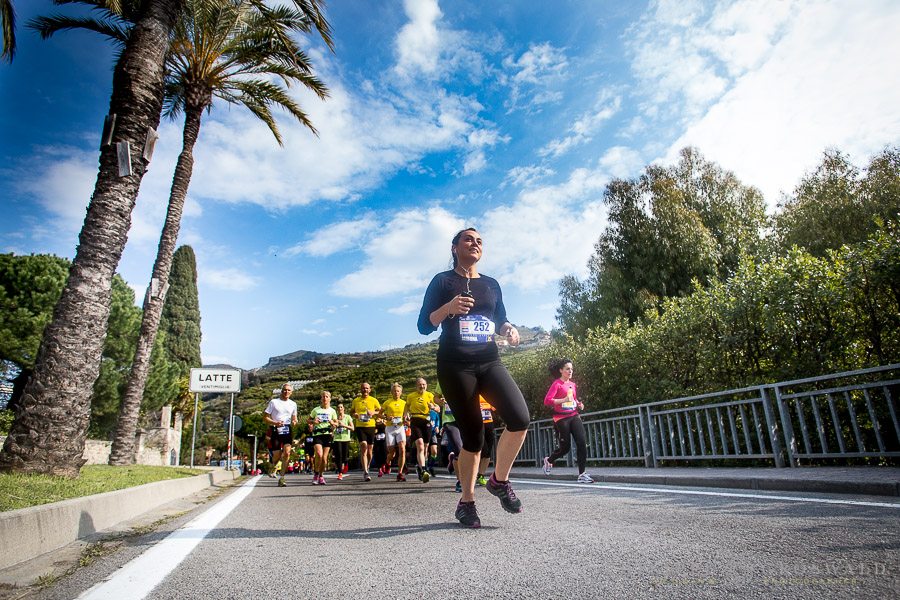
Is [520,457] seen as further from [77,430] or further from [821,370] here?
[77,430]

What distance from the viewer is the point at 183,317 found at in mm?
54656

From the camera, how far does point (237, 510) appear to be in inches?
240

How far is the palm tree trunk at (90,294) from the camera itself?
Result: 603 centimetres

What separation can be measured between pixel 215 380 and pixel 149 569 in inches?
566

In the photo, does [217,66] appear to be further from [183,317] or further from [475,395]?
[183,317]

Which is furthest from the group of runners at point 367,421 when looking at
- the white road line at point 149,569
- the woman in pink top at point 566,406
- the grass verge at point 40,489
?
the white road line at point 149,569

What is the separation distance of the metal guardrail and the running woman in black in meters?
4.78

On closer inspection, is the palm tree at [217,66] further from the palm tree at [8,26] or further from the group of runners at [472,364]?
the group of runners at [472,364]

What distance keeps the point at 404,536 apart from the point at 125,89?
7464 millimetres

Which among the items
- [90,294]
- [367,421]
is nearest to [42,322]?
[367,421]

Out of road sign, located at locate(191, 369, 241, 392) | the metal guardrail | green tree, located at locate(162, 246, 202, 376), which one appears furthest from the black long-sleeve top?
green tree, located at locate(162, 246, 202, 376)

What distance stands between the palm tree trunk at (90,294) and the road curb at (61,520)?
1.16m

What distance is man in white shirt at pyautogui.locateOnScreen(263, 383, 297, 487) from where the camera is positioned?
11.6 metres

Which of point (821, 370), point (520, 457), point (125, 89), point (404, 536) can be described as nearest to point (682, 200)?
point (520, 457)
